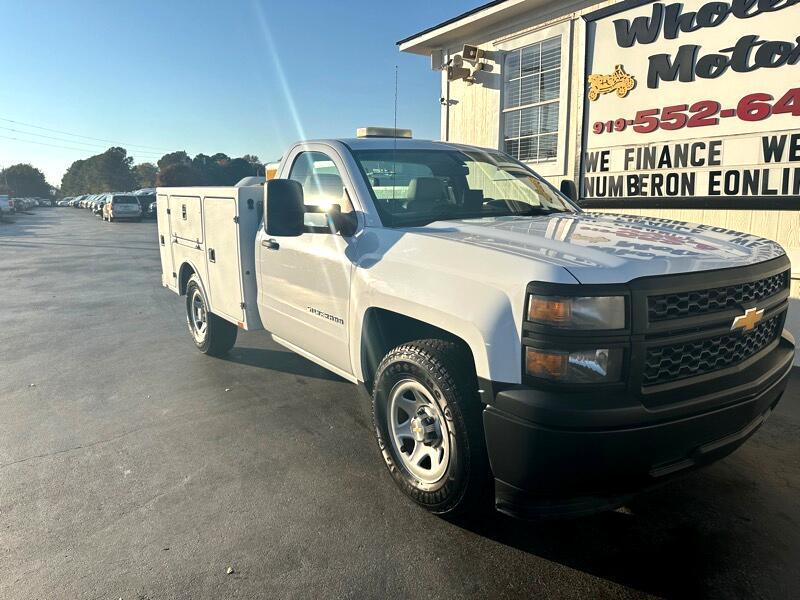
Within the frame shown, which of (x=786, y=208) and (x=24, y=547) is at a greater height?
(x=786, y=208)

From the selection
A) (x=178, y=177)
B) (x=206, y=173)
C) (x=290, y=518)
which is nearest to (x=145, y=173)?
(x=206, y=173)

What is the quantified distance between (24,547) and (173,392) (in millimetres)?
2188

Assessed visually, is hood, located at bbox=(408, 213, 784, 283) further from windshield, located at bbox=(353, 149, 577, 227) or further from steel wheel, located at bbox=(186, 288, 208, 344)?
steel wheel, located at bbox=(186, 288, 208, 344)

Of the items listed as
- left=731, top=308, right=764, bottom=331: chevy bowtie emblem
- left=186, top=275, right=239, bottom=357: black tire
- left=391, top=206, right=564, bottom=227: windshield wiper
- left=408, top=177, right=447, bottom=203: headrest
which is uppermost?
left=408, top=177, right=447, bottom=203: headrest

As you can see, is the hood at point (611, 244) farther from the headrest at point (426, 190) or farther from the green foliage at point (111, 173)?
the green foliage at point (111, 173)

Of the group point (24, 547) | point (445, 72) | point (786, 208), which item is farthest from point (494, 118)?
point (24, 547)

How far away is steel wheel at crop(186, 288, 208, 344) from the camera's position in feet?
19.3

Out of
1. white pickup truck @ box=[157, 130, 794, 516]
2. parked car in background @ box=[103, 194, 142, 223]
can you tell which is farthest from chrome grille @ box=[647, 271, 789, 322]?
parked car in background @ box=[103, 194, 142, 223]

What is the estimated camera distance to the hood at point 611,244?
2.36m

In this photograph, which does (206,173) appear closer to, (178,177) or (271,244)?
(178,177)

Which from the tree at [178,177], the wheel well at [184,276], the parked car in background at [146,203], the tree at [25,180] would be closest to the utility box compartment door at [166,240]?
the wheel well at [184,276]

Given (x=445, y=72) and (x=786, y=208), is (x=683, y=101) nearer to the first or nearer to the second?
(x=786, y=208)

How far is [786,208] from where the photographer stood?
5750 millimetres

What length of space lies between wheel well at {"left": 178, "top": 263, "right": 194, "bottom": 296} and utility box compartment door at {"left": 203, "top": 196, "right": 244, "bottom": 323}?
33.6 inches
